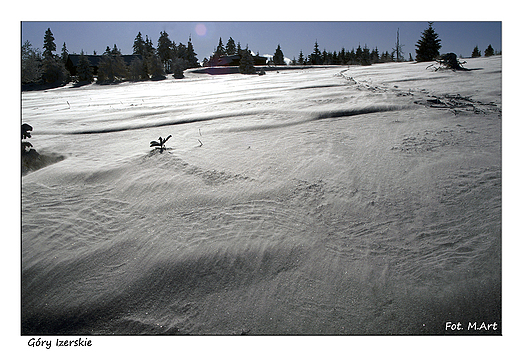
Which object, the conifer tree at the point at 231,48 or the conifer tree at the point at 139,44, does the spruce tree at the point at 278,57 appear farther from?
the conifer tree at the point at 139,44

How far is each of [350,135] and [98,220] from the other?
2428mm

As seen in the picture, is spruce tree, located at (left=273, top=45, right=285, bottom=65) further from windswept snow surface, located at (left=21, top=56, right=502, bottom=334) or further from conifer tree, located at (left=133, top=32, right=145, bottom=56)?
windswept snow surface, located at (left=21, top=56, right=502, bottom=334)

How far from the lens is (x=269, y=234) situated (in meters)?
1.62

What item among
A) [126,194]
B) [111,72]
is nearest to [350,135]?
[126,194]

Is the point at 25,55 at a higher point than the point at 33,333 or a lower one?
higher

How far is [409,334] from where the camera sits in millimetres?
1313

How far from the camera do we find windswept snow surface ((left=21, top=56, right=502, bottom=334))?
4.37ft

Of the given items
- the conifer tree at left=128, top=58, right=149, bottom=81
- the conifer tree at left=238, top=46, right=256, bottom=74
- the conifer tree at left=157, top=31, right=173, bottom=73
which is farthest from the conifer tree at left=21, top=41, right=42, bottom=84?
the conifer tree at left=157, top=31, right=173, bottom=73

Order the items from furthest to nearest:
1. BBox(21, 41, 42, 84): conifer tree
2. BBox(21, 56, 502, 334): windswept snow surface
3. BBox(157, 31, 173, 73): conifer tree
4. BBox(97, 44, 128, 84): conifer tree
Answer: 1. BBox(157, 31, 173, 73): conifer tree
2. BBox(97, 44, 128, 84): conifer tree
3. BBox(21, 41, 42, 84): conifer tree
4. BBox(21, 56, 502, 334): windswept snow surface

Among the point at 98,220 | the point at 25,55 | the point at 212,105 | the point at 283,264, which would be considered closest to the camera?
the point at 283,264

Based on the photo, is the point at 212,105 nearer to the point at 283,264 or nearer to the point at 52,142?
the point at 52,142

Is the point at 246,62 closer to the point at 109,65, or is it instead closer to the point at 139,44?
the point at 109,65

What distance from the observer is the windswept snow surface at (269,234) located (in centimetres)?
133

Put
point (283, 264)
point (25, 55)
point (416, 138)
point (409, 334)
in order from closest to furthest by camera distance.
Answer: point (409, 334)
point (283, 264)
point (25, 55)
point (416, 138)
